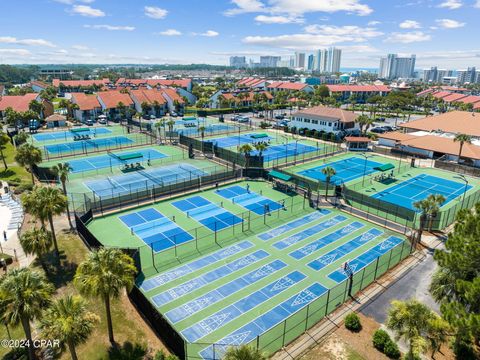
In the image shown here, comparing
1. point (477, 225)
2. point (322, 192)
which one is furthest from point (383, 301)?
point (322, 192)

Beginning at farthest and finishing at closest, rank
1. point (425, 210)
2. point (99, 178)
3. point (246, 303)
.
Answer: point (99, 178)
point (425, 210)
point (246, 303)

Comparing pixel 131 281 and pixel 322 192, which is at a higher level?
pixel 131 281

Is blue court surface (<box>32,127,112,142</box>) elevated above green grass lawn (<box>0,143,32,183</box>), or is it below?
above

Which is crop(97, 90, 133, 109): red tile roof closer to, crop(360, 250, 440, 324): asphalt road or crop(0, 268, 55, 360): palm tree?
crop(0, 268, 55, 360): palm tree

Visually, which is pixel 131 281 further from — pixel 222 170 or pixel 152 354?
pixel 222 170

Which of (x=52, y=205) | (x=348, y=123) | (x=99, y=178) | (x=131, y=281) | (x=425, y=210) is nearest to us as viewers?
(x=131, y=281)

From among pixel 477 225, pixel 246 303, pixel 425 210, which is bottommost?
pixel 246 303

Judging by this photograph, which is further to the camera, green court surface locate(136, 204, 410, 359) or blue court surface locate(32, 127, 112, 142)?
blue court surface locate(32, 127, 112, 142)

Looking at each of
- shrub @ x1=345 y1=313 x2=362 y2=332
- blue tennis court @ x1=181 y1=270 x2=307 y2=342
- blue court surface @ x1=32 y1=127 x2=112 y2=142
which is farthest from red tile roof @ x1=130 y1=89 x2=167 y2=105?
shrub @ x1=345 y1=313 x2=362 y2=332
